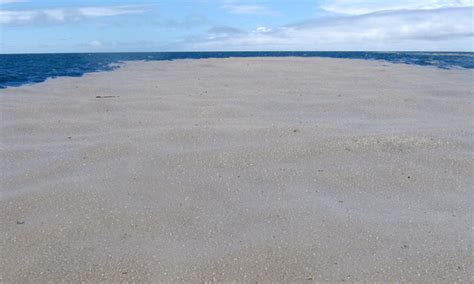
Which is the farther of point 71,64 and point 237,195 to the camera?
point 71,64

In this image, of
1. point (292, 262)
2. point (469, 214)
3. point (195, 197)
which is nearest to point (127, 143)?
point (195, 197)

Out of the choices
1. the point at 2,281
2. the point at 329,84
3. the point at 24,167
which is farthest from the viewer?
the point at 329,84

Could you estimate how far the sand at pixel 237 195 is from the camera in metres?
4.00

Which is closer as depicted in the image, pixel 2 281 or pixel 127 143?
pixel 2 281

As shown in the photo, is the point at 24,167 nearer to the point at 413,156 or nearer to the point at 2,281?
the point at 2,281

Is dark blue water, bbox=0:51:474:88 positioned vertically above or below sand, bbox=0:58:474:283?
above

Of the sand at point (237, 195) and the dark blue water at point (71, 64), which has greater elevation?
the dark blue water at point (71, 64)

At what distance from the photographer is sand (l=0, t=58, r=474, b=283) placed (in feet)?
13.1

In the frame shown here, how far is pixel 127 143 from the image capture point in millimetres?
7668

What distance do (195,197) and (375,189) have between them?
2.21 metres

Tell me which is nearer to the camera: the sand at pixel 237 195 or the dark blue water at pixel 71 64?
the sand at pixel 237 195

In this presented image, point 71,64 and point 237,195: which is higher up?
point 71,64

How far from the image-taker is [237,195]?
5.50 meters

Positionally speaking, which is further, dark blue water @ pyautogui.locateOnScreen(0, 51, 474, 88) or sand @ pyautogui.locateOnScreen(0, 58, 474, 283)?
dark blue water @ pyautogui.locateOnScreen(0, 51, 474, 88)
